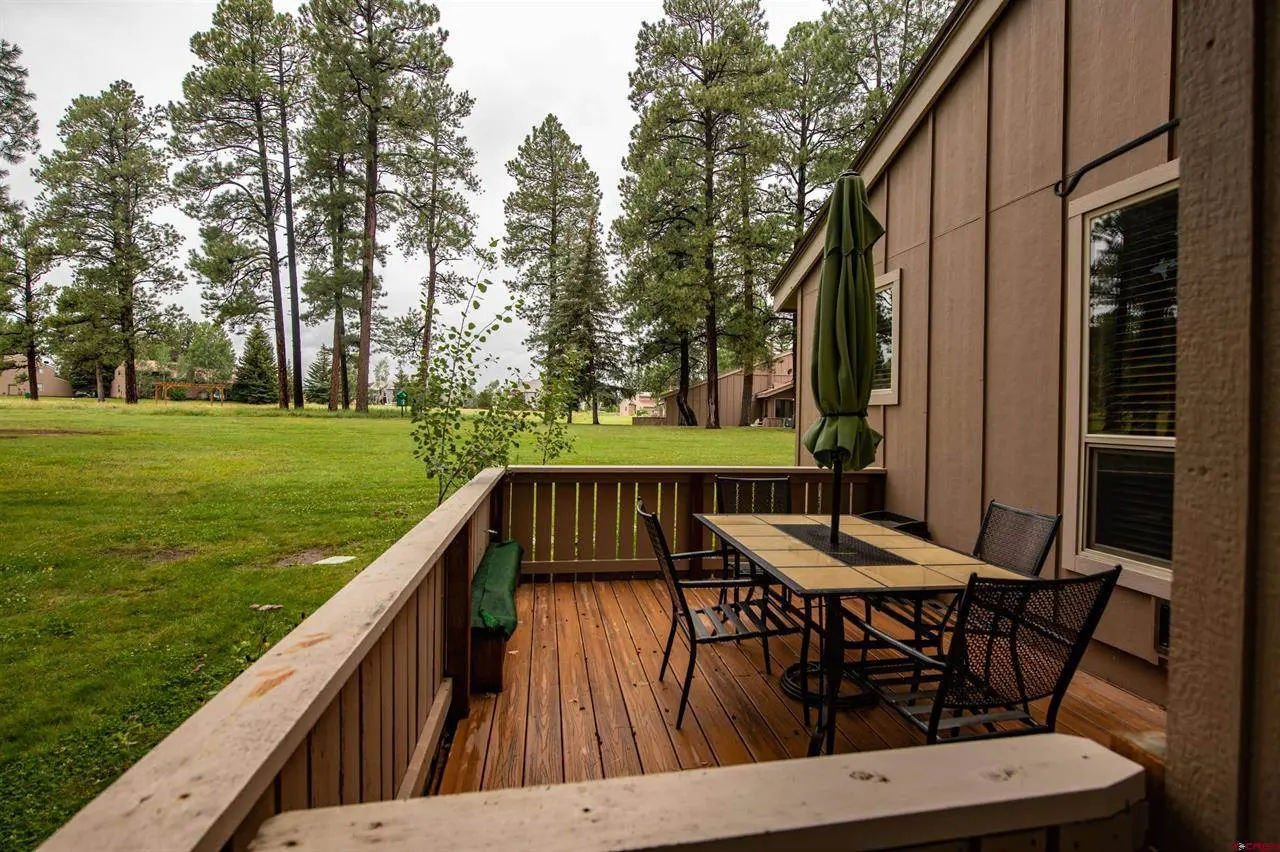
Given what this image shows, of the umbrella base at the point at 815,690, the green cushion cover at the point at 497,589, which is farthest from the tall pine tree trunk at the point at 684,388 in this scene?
the umbrella base at the point at 815,690

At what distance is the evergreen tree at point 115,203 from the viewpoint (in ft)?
57.3

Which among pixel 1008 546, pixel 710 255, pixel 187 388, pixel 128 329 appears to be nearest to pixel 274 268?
pixel 128 329

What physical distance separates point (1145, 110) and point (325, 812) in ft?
13.2

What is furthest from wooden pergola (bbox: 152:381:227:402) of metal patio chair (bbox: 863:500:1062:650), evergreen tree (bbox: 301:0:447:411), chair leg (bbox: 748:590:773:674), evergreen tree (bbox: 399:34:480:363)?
metal patio chair (bbox: 863:500:1062:650)

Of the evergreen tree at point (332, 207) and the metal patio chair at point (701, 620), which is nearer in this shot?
the metal patio chair at point (701, 620)

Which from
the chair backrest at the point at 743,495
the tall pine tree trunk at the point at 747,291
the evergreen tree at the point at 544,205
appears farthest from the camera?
the evergreen tree at the point at 544,205

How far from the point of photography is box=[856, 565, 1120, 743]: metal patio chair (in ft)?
5.91

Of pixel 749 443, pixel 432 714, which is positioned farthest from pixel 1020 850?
pixel 749 443

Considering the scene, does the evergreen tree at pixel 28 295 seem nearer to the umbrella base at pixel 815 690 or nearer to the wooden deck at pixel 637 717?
the wooden deck at pixel 637 717

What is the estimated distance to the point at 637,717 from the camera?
266cm

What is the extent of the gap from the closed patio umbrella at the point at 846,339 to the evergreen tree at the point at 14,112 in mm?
14228

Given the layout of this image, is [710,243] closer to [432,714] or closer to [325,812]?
[432,714]

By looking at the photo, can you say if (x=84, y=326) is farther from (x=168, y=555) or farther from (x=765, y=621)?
(x=765, y=621)

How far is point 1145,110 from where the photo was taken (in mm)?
2805
